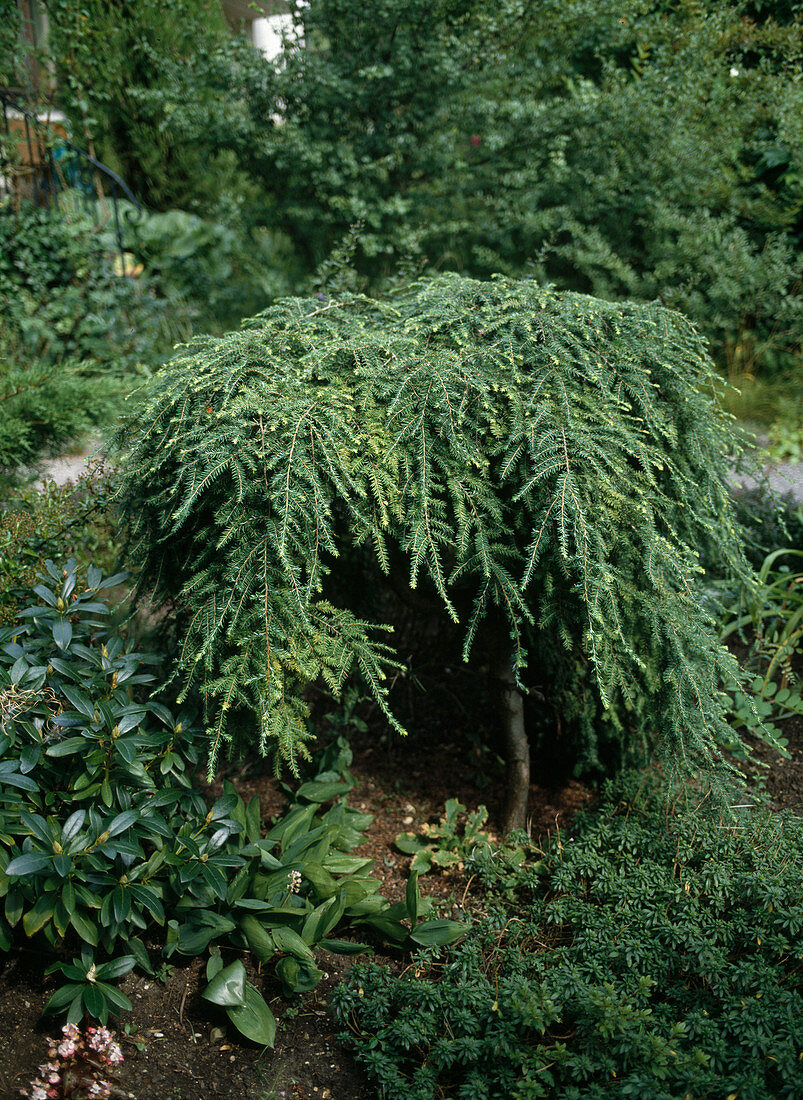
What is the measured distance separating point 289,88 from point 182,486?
13.3ft

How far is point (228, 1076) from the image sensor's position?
1964 millimetres

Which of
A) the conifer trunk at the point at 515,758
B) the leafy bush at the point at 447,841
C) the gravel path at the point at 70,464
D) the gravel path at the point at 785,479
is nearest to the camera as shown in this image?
the leafy bush at the point at 447,841

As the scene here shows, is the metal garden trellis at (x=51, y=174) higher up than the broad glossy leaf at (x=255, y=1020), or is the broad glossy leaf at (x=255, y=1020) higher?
the metal garden trellis at (x=51, y=174)

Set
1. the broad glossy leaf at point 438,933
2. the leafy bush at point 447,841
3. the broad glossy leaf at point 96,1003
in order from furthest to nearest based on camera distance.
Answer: the leafy bush at point 447,841
the broad glossy leaf at point 438,933
the broad glossy leaf at point 96,1003

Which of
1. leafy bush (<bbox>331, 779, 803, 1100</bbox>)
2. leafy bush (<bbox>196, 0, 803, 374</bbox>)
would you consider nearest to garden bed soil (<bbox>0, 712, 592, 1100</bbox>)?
leafy bush (<bbox>331, 779, 803, 1100</bbox>)

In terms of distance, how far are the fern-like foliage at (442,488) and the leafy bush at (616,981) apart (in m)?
0.36

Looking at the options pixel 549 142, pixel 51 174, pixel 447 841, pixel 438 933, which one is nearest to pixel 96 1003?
pixel 438 933

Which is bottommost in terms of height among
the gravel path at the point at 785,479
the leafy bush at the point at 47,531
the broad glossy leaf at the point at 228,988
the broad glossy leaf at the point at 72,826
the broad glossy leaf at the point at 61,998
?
the broad glossy leaf at the point at 228,988

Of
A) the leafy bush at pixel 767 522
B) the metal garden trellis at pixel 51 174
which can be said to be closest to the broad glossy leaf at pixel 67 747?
the leafy bush at pixel 767 522

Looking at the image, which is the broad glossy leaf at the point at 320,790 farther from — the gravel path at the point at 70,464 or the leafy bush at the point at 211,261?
the leafy bush at the point at 211,261

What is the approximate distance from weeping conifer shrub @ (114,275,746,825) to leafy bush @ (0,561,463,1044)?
0.25 metres

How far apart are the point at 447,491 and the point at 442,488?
0.09 meters

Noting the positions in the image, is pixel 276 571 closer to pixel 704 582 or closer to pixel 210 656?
pixel 210 656

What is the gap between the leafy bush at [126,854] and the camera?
1.98 meters
